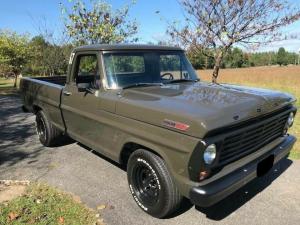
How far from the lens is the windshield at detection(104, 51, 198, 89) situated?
4.62m

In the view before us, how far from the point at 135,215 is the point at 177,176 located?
2.98 feet

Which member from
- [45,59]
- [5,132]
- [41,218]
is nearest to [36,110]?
[5,132]

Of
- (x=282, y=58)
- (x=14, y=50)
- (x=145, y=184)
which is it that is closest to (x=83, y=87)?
(x=145, y=184)

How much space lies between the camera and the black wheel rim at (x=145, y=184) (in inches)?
152

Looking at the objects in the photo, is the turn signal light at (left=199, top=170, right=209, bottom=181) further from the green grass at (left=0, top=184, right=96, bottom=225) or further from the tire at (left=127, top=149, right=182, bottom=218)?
the green grass at (left=0, top=184, right=96, bottom=225)

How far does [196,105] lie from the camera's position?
11.6 ft

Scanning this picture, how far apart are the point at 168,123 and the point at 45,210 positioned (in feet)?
6.22

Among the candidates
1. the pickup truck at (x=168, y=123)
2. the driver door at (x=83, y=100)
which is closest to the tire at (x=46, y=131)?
the pickup truck at (x=168, y=123)

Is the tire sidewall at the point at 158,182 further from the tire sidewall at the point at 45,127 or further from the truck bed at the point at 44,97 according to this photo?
the tire sidewall at the point at 45,127

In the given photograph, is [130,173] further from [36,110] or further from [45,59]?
[45,59]

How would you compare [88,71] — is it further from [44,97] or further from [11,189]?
[11,189]

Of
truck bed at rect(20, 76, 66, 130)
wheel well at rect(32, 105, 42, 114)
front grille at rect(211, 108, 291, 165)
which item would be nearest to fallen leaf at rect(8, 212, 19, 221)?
truck bed at rect(20, 76, 66, 130)

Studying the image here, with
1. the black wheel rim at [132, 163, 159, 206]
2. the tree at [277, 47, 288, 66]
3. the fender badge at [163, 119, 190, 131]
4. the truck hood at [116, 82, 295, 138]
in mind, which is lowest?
the tree at [277, 47, 288, 66]

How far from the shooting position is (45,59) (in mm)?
21312
